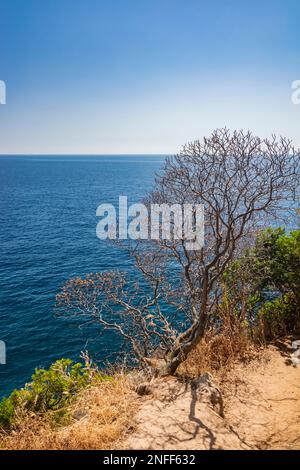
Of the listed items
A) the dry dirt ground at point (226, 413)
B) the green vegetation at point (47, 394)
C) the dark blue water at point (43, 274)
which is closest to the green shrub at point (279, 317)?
the dry dirt ground at point (226, 413)

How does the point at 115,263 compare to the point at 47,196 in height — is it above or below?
below

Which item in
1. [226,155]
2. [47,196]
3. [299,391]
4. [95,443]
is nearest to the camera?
[95,443]

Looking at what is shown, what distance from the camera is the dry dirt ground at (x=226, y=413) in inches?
225

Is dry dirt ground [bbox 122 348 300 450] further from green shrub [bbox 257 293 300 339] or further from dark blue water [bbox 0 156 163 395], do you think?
dark blue water [bbox 0 156 163 395]

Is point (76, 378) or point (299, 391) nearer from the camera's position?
point (299, 391)

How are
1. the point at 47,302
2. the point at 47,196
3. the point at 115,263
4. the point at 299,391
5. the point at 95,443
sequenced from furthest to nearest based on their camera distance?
the point at 47,196
the point at 115,263
the point at 47,302
the point at 299,391
the point at 95,443

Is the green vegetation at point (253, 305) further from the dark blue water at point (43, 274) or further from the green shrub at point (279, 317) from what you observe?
the dark blue water at point (43, 274)

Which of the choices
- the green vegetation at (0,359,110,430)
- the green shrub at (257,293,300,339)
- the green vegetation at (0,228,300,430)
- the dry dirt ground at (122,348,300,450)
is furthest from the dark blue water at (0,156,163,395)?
the dry dirt ground at (122,348,300,450)

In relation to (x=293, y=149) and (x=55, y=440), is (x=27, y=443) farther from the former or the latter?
(x=293, y=149)

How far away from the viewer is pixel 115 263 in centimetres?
3322

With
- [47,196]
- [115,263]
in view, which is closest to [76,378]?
[115,263]

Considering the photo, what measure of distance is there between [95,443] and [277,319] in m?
8.69

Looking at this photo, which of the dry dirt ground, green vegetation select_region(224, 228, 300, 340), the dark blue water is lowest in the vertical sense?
the dark blue water

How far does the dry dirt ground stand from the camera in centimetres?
571
